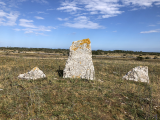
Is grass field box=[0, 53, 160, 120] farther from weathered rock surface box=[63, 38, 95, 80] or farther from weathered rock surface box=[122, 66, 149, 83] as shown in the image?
weathered rock surface box=[122, 66, 149, 83]

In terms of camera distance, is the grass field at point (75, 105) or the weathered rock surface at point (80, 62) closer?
the grass field at point (75, 105)

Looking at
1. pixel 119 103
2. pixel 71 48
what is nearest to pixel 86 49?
pixel 71 48

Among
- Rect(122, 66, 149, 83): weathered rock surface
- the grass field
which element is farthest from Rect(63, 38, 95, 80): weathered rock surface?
Rect(122, 66, 149, 83): weathered rock surface

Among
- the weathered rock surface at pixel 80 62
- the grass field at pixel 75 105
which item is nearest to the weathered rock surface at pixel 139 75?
the grass field at pixel 75 105

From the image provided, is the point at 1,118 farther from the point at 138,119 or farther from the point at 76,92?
the point at 138,119

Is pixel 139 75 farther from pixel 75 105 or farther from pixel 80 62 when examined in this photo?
pixel 75 105

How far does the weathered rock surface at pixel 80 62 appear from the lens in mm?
9336

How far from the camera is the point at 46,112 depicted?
4723 millimetres

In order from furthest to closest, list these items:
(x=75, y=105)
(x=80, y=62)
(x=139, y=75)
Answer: (x=139, y=75) < (x=80, y=62) < (x=75, y=105)

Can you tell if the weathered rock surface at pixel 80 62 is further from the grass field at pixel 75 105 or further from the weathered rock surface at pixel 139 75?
the weathered rock surface at pixel 139 75

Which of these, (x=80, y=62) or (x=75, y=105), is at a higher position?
(x=80, y=62)

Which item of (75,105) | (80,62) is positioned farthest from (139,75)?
(75,105)

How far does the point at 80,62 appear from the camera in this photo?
958 centimetres

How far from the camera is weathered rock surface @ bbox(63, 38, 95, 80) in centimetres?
934
